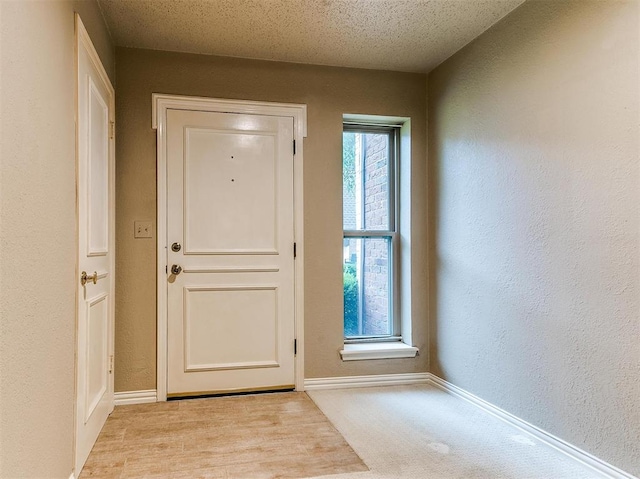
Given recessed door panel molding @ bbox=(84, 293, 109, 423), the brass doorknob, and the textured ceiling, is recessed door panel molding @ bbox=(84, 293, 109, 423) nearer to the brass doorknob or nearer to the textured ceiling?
the brass doorknob

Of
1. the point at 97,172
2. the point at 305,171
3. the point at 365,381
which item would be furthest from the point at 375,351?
the point at 97,172

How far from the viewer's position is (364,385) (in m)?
3.16

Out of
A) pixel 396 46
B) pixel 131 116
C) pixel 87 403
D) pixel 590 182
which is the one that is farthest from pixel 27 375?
pixel 396 46

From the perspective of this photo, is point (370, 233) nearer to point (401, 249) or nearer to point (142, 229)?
point (401, 249)

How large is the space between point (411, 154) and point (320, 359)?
1653 millimetres

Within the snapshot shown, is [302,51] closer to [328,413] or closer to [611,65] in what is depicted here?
[611,65]

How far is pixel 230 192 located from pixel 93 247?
3.38 feet

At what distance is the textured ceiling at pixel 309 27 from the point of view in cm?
235

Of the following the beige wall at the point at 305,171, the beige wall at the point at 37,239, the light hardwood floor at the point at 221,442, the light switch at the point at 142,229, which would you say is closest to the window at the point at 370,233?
the beige wall at the point at 305,171

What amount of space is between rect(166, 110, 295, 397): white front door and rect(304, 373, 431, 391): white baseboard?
0.62 ft

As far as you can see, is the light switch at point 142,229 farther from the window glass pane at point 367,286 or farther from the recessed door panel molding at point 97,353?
the window glass pane at point 367,286

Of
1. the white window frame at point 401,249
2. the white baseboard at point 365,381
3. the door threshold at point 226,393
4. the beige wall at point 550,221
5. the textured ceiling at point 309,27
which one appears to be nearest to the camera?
the beige wall at point 550,221

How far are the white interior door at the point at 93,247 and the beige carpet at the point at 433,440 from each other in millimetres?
1224

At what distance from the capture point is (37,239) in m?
1.40
